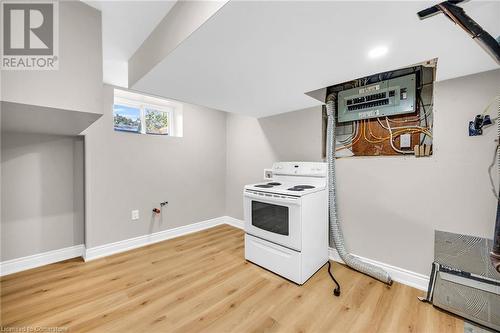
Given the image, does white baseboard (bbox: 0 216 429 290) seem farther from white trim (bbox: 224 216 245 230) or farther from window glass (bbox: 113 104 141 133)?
window glass (bbox: 113 104 141 133)

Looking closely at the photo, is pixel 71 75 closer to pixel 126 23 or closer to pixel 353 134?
pixel 126 23

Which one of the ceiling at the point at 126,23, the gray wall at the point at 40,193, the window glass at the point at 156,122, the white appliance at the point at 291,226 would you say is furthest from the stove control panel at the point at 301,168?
the gray wall at the point at 40,193

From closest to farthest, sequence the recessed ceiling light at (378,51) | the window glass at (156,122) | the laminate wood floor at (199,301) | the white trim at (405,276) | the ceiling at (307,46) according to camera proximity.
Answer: the ceiling at (307,46)
the recessed ceiling light at (378,51)
the laminate wood floor at (199,301)
the white trim at (405,276)
the window glass at (156,122)

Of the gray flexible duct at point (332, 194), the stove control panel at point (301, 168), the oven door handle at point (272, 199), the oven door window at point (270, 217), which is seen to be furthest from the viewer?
the stove control panel at point (301, 168)

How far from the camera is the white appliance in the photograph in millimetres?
1868

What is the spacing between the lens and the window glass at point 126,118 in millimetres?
2689

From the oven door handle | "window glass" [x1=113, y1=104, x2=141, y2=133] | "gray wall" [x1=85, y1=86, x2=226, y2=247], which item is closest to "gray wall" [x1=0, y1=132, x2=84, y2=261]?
"gray wall" [x1=85, y1=86, x2=226, y2=247]

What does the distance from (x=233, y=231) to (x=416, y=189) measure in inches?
97.4

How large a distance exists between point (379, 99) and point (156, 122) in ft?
9.56

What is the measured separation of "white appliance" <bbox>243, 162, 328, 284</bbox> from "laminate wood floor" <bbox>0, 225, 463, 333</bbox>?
0.14m

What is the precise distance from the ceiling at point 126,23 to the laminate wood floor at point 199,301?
2158mm

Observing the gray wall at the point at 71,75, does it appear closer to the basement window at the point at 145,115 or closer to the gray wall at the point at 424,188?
the basement window at the point at 145,115

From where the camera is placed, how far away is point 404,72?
1834 millimetres

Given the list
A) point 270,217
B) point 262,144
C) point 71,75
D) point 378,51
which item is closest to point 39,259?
point 71,75
